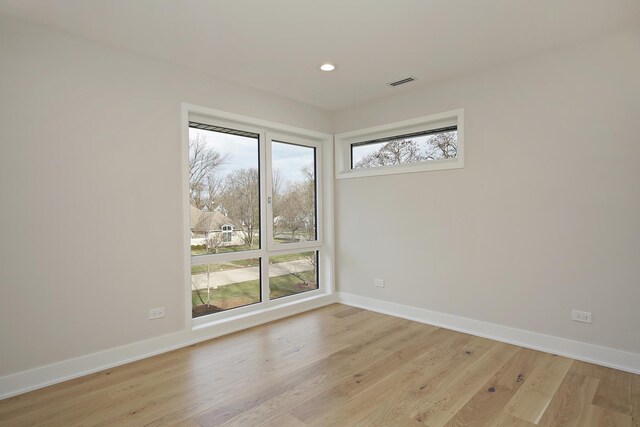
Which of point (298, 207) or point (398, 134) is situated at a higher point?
point (398, 134)

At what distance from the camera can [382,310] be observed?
4266mm

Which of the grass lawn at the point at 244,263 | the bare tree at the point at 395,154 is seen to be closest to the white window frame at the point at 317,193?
the grass lawn at the point at 244,263

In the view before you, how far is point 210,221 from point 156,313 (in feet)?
3.32

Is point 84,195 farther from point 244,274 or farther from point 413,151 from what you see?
point 413,151

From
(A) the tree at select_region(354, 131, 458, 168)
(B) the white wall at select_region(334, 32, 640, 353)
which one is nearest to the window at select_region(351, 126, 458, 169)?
(A) the tree at select_region(354, 131, 458, 168)

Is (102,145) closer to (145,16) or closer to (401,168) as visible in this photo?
(145,16)

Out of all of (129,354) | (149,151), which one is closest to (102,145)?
(149,151)

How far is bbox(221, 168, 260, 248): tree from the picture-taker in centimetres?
378

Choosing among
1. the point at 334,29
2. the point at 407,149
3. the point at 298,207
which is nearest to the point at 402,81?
the point at 407,149

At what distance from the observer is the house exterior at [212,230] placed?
3479 mm

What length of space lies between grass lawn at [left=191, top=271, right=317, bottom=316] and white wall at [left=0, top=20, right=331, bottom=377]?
1.48ft

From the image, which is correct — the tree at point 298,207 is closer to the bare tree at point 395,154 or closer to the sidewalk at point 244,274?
the sidewalk at point 244,274

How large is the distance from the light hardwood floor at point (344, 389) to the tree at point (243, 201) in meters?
1.25

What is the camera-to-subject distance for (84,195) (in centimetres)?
271
